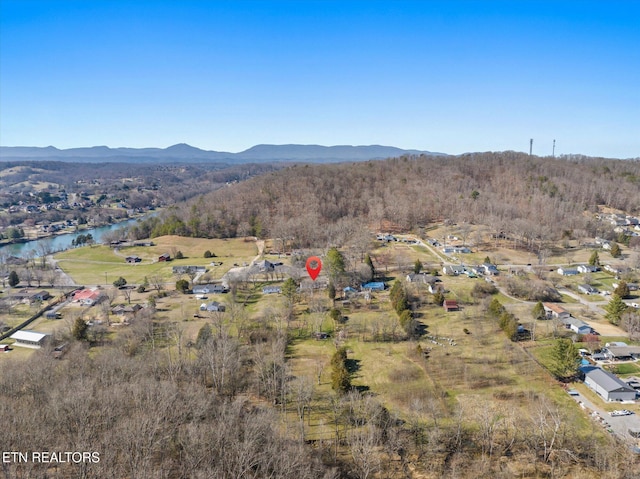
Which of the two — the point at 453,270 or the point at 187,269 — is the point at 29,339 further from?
the point at 453,270

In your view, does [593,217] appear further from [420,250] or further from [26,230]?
[26,230]

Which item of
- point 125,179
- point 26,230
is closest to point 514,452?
point 26,230

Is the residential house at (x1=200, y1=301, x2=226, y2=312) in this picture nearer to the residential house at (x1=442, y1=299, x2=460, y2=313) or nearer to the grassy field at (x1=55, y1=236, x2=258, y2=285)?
the grassy field at (x1=55, y1=236, x2=258, y2=285)

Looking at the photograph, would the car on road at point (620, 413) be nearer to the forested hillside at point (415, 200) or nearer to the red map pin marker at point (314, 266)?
the red map pin marker at point (314, 266)

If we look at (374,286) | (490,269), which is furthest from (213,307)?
(490,269)

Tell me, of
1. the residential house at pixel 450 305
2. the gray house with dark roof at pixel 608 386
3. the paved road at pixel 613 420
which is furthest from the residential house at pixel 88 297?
the gray house with dark roof at pixel 608 386
